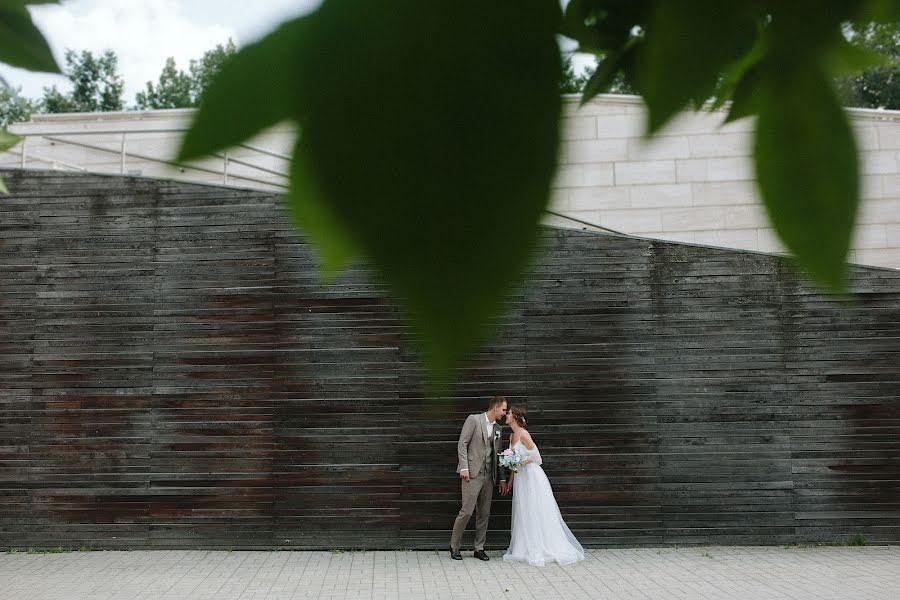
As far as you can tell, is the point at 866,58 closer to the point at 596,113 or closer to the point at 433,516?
the point at 596,113

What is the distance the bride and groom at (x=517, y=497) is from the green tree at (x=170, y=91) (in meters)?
5.73

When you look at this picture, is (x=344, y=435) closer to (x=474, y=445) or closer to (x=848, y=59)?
(x=474, y=445)

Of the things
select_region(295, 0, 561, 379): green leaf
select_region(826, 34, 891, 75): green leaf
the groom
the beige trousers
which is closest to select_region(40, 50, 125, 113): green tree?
select_region(295, 0, 561, 379): green leaf

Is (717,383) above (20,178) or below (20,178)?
below

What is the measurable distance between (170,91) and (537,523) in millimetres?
6281

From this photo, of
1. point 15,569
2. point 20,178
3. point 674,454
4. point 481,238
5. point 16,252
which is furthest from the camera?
point 674,454

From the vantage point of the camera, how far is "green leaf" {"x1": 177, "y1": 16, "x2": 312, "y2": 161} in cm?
22

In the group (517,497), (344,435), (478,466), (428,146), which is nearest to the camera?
(428,146)

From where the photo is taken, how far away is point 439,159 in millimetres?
209

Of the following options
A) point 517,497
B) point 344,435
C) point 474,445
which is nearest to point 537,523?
point 517,497

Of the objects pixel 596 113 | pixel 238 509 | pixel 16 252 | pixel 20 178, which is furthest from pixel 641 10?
pixel 238 509

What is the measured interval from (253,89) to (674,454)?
6558 mm

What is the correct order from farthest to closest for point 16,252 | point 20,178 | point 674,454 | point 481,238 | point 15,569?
point 674,454, point 15,569, point 16,252, point 20,178, point 481,238

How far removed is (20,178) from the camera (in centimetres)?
317
